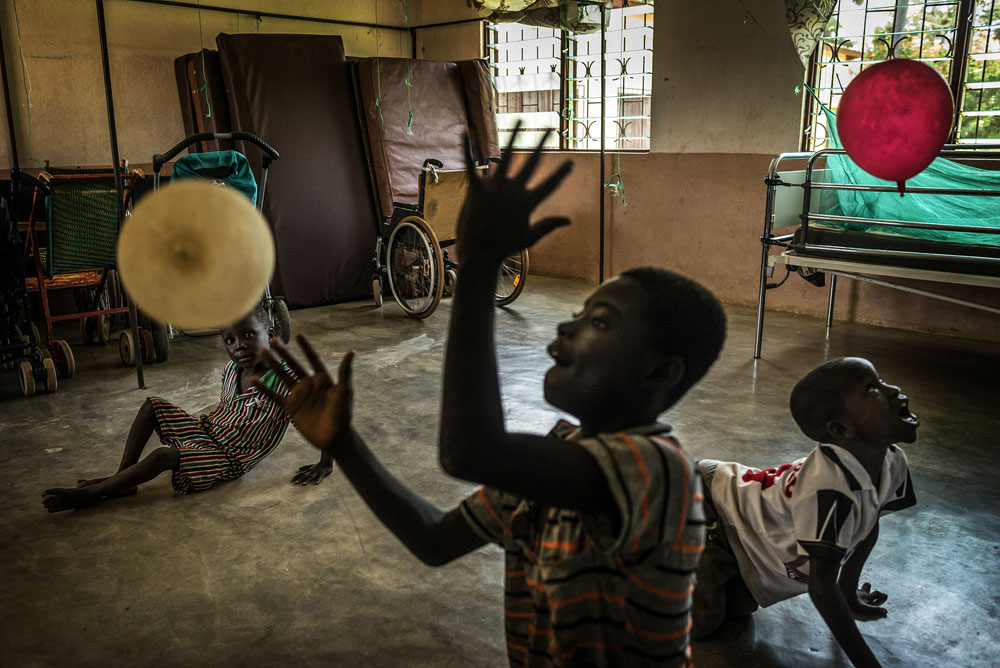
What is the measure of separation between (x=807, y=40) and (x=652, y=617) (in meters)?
4.08

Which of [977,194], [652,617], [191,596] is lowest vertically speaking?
[191,596]

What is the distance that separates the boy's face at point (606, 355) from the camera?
831 mm

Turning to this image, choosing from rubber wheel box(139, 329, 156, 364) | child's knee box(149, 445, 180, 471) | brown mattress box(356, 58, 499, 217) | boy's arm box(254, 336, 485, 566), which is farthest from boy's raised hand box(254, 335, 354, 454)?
brown mattress box(356, 58, 499, 217)

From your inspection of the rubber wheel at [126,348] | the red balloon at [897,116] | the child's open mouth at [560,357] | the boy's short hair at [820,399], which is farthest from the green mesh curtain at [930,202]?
the rubber wheel at [126,348]

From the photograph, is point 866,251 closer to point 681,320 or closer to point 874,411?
point 874,411

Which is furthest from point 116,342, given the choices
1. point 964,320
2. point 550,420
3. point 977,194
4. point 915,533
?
point 964,320

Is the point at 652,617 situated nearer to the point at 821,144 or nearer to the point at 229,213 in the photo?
the point at 229,213

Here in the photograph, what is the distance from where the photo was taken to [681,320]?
0.85 meters

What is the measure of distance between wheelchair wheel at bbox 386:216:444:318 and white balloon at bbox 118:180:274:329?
398cm

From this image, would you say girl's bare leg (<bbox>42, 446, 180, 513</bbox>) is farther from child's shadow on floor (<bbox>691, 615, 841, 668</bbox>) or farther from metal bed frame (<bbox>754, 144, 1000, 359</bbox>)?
metal bed frame (<bbox>754, 144, 1000, 359</bbox>)

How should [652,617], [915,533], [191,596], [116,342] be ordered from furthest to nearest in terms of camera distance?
[116,342] → [915,533] → [191,596] → [652,617]

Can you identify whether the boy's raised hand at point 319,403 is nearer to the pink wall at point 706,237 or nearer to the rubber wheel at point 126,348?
the rubber wheel at point 126,348

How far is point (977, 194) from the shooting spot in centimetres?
335

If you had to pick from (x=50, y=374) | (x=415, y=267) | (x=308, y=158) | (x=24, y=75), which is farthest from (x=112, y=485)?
(x=24, y=75)
